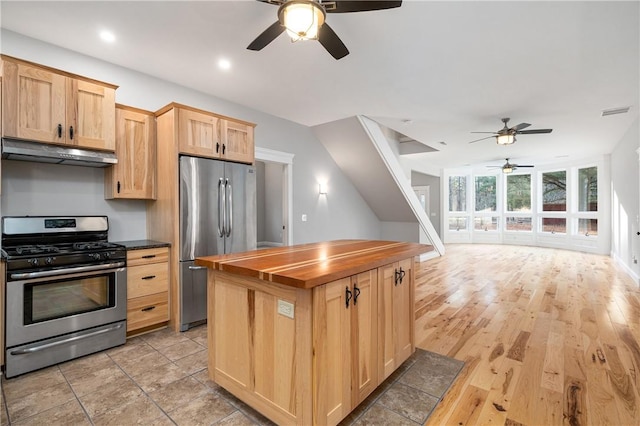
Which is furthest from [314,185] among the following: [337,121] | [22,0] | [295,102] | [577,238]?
[577,238]

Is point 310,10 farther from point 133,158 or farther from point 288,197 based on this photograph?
point 288,197

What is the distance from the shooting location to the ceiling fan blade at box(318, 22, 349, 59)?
2.12 meters

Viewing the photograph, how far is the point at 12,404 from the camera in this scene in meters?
1.87

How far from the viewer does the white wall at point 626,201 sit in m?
5.00

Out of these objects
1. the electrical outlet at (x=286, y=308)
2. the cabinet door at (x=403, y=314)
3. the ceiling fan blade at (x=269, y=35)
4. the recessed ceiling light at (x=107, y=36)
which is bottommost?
the cabinet door at (x=403, y=314)

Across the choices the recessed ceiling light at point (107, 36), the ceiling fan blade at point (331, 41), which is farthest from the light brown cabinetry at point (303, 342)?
the recessed ceiling light at point (107, 36)

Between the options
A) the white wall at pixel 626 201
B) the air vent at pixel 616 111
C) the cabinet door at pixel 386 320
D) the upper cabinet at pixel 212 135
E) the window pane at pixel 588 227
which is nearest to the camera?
the cabinet door at pixel 386 320

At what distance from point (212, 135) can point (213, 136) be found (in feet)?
0.05

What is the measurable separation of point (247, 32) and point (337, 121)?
8.40ft

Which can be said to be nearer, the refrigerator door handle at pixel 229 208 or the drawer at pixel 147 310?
the drawer at pixel 147 310

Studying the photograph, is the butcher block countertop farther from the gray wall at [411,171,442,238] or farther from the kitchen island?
the gray wall at [411,171,442,238]

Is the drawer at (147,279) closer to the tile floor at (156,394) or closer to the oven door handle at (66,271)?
the oven door handle at (66,271)

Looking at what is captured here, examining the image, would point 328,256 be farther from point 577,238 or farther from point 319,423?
point 577,238

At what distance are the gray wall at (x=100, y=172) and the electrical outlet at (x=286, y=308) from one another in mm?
2545
